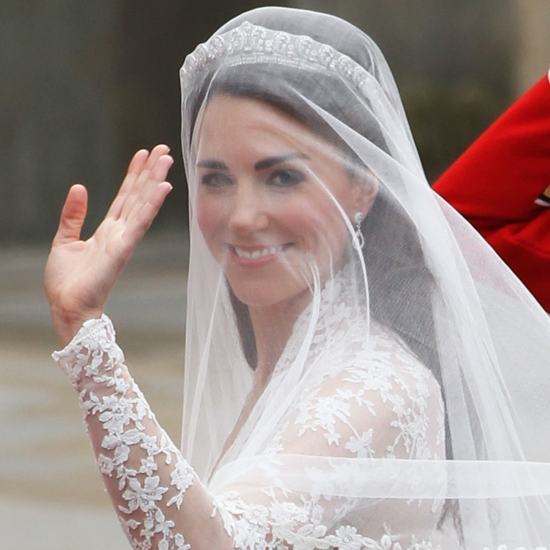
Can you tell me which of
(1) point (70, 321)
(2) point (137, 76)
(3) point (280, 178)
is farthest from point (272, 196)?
(2) point (137, 76)

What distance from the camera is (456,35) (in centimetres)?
840

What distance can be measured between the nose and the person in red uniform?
572 mm

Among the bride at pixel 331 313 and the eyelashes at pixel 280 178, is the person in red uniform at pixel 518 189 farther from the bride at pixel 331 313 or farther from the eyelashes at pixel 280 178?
the eyelashes at pixel 280 178

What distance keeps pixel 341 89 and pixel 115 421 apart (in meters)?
0.49

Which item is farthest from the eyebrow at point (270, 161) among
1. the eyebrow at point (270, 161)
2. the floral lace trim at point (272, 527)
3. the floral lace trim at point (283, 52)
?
the floral lace trim at point (272, 527)

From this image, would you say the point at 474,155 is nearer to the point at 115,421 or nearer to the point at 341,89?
the point at 341,89

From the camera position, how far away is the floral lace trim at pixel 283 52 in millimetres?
1137

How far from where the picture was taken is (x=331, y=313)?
1.12m

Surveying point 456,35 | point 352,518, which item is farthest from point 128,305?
point 352,518

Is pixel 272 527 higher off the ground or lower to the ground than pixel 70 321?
lower

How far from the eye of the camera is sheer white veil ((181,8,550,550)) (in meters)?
1.06

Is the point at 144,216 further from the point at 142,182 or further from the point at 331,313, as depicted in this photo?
the point at 331,313

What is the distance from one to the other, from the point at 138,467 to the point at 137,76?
780 centimetres

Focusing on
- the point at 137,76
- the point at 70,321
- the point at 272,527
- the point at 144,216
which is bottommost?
the point at 272,527
